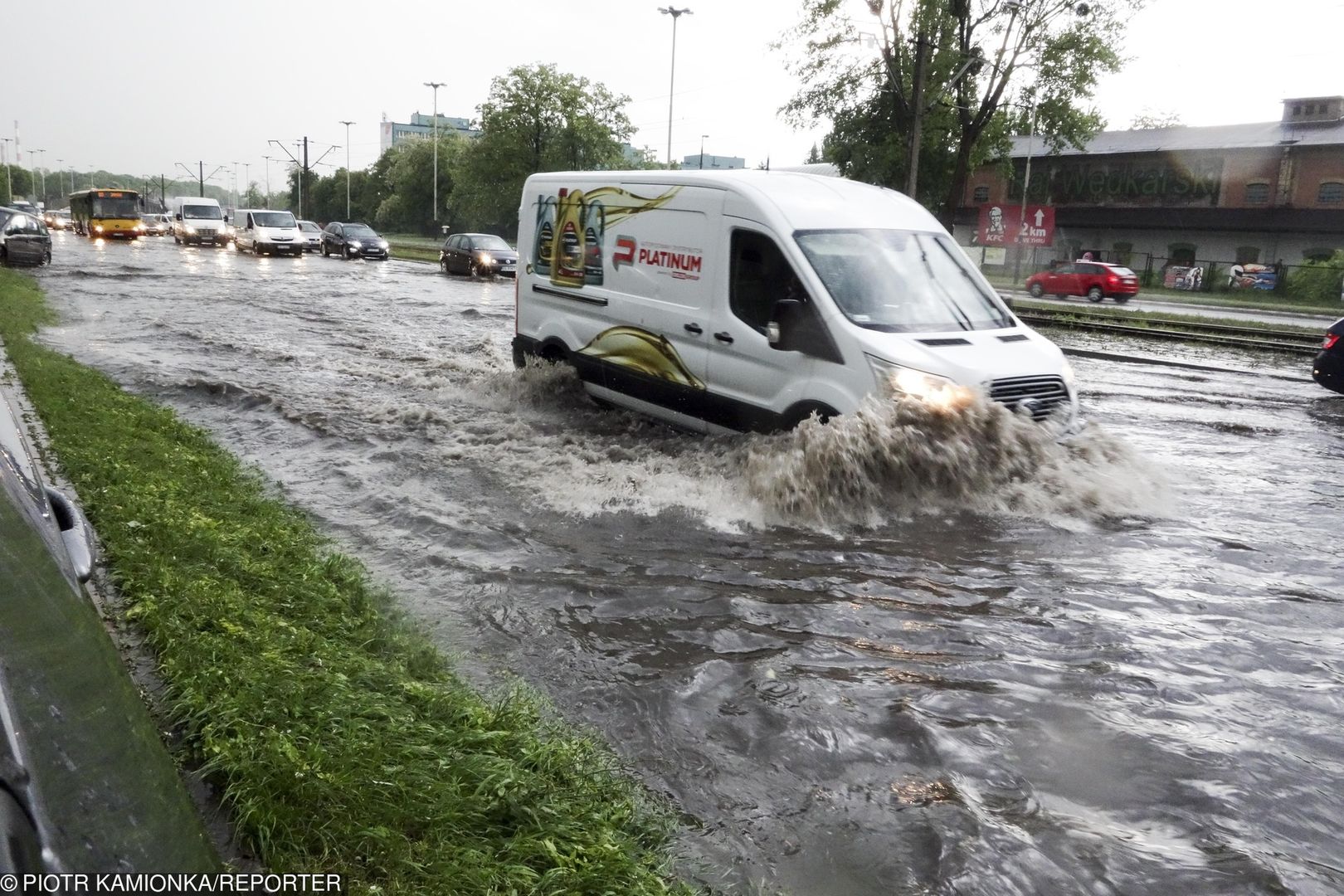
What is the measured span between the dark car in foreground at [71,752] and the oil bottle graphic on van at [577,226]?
292 inches

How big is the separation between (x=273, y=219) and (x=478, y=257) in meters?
15.8

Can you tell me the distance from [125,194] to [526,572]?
2044 inches

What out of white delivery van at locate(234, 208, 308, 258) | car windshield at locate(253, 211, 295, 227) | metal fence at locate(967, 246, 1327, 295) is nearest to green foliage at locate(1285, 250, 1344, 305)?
metal fence at locate(967, 246, 1327, 295)

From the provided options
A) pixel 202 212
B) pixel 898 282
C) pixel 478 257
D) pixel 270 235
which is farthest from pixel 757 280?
pixel 202 212

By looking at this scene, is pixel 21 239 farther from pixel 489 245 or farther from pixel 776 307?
pixel 776 307

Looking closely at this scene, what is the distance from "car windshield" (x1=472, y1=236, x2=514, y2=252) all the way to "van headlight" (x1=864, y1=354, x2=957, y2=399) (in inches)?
1176

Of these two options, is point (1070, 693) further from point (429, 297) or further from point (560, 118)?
point (560, 118)

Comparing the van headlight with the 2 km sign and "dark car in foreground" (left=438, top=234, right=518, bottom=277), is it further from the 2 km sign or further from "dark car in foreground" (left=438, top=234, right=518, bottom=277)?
the 2 km sign

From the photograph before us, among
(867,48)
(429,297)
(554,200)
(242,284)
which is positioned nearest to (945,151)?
(867,48)

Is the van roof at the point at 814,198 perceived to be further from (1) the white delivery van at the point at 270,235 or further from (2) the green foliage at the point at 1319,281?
(1) the white delivery van at the point at 270,235

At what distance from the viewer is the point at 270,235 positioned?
44.4 metres

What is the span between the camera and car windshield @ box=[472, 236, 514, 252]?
3559 cm

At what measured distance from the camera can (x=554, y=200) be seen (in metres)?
10.5

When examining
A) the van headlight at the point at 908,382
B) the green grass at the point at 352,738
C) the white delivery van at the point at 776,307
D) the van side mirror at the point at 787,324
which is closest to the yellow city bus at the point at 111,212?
the white delivery van at the point at 776,307
